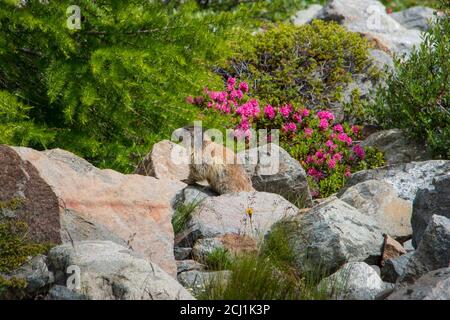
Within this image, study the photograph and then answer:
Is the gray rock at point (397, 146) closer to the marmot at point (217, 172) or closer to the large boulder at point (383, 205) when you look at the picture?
the large boulder at point (383, 205)

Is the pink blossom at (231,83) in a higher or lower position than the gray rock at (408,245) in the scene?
higher

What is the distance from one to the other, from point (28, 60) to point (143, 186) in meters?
2.22

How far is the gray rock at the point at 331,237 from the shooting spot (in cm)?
694

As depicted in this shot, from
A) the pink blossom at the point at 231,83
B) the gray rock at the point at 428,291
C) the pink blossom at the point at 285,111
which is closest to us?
the gray rock at the point at 428,291

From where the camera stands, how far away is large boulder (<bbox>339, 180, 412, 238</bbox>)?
8.23m

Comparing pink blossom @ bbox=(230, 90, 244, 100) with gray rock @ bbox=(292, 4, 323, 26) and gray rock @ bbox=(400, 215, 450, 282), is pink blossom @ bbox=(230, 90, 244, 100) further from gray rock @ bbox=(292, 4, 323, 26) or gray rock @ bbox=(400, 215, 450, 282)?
gray rock @ bbox=(292, 4, 323, 26)

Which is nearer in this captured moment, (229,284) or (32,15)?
(229,284)

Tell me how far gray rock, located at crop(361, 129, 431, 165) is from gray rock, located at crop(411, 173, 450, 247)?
2815mm

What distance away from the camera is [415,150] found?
10.8 meters

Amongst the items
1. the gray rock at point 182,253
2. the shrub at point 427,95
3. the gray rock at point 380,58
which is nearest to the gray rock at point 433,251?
the gray rock at point 182,253

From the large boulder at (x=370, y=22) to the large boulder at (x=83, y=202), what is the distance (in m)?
7.98
